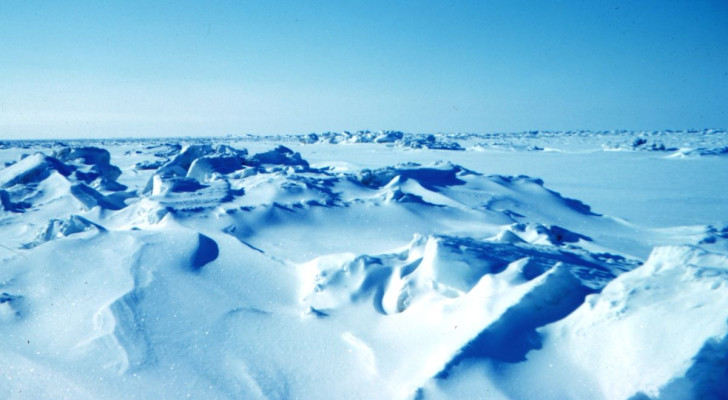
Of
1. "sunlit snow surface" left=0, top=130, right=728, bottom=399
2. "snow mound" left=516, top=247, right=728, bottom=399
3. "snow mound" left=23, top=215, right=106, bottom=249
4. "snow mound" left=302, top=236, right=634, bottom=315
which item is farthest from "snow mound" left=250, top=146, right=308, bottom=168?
"snow mound" left=516, top=247, right=728, bottom=399

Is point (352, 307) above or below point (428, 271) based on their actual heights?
below

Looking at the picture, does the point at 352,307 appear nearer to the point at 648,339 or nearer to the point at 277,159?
the point at 648,339

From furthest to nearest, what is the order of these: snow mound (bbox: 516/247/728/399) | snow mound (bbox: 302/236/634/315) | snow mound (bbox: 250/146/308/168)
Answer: snow mound (bbox: 250/146/308/168), snow mound (bbox: 302/236/634/315), snow mound (bbox: 516/247/728/399)

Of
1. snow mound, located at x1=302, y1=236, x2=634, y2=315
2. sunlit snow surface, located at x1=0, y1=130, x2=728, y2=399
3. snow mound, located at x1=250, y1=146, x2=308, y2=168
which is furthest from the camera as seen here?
snow mound, located at x1=250, y1=146, x2=308, y2=168

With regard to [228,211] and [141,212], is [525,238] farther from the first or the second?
[141,212]

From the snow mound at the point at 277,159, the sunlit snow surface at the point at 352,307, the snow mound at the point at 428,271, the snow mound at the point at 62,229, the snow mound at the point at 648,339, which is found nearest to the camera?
the snow mound at the point at 648,339

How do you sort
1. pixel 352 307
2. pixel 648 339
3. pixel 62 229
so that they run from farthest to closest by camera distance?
pixel 62 229 < pixel 352 307 < pixel 648 339

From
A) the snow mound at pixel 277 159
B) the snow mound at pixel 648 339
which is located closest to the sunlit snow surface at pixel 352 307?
the snow mound at pixel 648 339

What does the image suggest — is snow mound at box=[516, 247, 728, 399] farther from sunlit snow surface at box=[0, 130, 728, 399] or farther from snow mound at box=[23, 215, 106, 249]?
snow mound at box=[23, 215, 106, 249]

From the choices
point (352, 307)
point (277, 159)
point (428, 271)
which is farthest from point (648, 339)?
point (277, 159)

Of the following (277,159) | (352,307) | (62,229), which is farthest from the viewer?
(277,159)

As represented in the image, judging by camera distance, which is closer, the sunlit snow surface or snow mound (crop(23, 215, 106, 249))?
the sunlit snow surface

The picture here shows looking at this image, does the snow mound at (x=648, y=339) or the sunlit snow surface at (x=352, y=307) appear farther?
the sunlit snow surface at (x=352, y=307)

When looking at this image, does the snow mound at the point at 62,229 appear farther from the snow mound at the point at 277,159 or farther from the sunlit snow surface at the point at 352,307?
the snow mound at the point at 277,159
